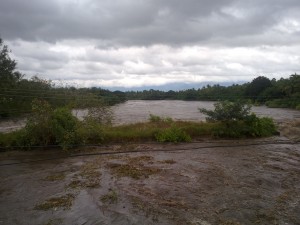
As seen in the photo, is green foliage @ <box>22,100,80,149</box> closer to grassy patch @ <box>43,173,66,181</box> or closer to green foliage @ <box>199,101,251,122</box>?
grassy patch @ <box>43,173,66,181</box>

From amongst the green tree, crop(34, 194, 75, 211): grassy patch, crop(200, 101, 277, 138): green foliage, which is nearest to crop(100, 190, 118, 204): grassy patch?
crop(34, 194, 75, 211): grassy patch

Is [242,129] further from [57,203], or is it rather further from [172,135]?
[57,203]

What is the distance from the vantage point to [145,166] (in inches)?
442

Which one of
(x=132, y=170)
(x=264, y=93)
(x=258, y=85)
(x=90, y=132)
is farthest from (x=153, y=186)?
(x=258, y=85)

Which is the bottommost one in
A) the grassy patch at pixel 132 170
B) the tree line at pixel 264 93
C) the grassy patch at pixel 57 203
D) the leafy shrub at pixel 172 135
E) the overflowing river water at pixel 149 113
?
the grassy patch at pixel 57 203

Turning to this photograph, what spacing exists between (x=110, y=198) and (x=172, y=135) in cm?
741

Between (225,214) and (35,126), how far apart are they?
927cm

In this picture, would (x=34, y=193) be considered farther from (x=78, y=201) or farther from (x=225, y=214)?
(x=225, y=214)

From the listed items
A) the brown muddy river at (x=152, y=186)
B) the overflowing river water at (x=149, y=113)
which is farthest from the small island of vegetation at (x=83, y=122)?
the overflowing river water at (x=149, y=113)

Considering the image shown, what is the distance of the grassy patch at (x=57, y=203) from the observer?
7.74m

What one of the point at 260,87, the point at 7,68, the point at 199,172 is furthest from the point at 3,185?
the point at 260,87

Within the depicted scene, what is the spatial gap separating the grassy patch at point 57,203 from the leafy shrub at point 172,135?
292 inches

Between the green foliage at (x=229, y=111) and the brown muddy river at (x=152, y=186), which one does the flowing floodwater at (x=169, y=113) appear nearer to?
the green foliage at (x=229, y=111)

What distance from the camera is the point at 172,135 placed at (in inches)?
602
